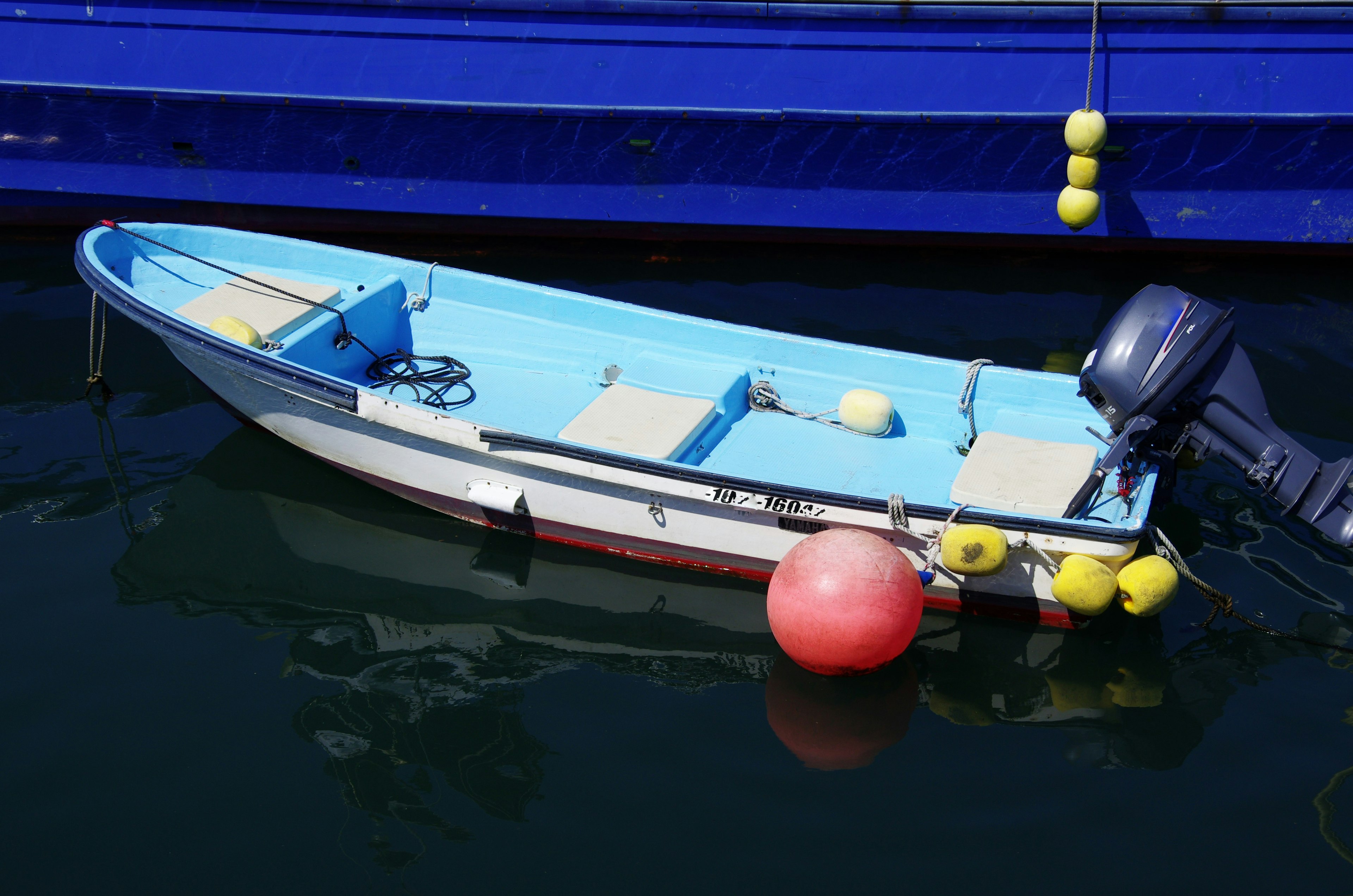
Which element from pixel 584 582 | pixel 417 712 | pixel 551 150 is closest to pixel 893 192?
pixel 551 150

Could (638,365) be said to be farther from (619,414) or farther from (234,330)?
(234,330)

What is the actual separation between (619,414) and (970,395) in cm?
207

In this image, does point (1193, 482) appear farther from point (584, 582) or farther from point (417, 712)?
point (417, 712)

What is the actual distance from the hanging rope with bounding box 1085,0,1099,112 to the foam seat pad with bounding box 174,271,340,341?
5611 millimetres

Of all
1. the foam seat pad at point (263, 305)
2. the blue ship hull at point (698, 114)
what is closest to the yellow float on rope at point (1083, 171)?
the blue ship hull at point (698, 114)

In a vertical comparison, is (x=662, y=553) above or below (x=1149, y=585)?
below

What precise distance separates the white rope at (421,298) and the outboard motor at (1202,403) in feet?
14.1

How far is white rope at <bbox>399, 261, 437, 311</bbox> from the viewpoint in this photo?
698cm

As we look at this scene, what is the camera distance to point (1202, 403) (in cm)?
498

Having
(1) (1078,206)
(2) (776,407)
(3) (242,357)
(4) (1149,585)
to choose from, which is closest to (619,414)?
(2) (776,407)

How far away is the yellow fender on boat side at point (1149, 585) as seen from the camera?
480 centimetres

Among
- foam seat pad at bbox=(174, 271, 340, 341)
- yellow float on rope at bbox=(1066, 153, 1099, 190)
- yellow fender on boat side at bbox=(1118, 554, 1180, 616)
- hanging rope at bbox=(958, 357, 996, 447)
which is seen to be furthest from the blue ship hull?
yellow fender on boat side at bbox=(1118, 554, 1180, 616)

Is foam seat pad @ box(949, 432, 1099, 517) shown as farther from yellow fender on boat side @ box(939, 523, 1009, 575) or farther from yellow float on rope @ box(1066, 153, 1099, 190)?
yellow float on rope @ box(1066, 153, 1099, 190)

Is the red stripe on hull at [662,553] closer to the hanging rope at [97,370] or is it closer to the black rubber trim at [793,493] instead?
the black rubber trim at [793,493]
